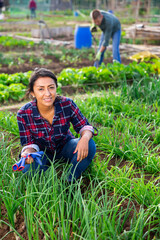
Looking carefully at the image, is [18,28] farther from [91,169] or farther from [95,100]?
[91,169]

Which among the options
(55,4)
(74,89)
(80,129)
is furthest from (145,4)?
(80,129)

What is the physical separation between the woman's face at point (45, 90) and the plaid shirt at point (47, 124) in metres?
0.10

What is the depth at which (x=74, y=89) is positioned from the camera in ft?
15.6

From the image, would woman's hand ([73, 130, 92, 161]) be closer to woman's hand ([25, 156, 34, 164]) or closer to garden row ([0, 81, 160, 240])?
garden row ([0, 81, 160, 240])

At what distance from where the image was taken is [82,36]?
32.0 ft

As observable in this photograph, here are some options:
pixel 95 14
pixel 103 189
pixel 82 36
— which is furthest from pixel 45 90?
pixel 82 36

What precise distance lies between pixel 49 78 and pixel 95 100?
4.76ft

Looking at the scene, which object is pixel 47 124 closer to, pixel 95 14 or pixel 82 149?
pixel 82 149

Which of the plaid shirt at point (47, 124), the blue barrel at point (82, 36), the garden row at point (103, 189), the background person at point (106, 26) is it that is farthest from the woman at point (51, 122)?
the blue barrel at point (82, 36)

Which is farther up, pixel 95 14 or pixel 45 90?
pixel 95 14

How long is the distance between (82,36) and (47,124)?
8.16 meters

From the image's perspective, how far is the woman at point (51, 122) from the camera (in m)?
2.04

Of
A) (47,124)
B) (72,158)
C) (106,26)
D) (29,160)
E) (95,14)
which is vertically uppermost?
(95,14)

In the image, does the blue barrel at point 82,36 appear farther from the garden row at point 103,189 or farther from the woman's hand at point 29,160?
the woman's hand at point 29,160
